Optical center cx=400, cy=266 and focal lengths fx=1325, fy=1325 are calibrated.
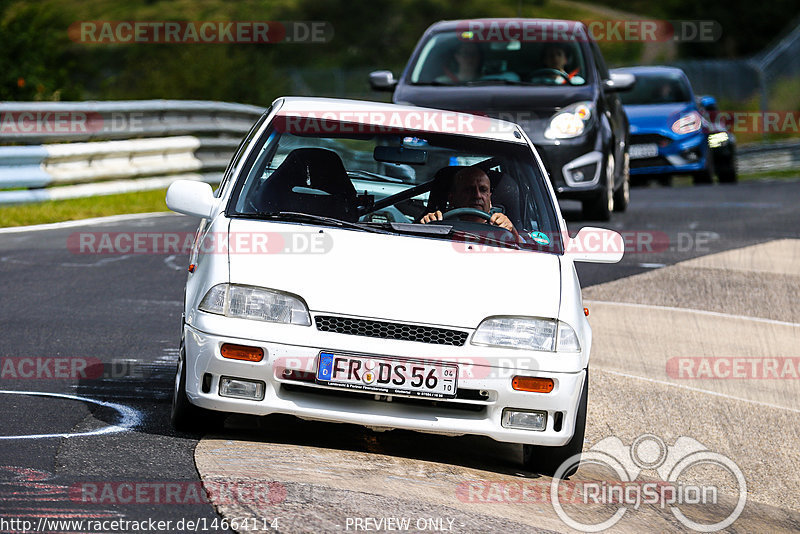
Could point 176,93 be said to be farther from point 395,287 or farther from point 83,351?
point 395,287

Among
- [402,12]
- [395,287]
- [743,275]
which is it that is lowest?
[743,275]

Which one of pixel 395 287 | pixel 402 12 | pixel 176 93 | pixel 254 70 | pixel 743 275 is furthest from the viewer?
pixel 402 12

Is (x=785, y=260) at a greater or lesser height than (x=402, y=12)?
lesser

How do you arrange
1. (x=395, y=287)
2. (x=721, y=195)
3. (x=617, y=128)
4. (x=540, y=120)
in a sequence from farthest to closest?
1. (x=721, y=195)
2. (x=617, y=128)
3. (x=540, y=120)
4. (x=395, y=287)

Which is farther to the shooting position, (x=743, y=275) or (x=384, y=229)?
(x=743, y=275)

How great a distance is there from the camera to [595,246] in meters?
5.99

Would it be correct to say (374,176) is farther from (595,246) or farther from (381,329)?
(381,329)

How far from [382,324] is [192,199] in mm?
1282

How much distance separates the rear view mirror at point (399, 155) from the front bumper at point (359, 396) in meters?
1.45

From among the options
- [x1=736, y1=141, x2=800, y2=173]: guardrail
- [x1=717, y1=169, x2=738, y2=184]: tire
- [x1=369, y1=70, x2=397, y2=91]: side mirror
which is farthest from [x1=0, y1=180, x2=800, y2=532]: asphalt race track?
[x1=736, y1=141, x2=800, y2=173]: guardrail

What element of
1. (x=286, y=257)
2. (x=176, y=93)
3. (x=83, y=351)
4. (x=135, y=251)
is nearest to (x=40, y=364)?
(x=83, y=351)

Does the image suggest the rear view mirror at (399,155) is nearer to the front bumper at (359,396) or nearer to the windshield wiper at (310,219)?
the windshield wiper at (310,219)

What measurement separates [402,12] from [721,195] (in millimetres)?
73722

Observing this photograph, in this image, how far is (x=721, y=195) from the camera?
1725 cm
